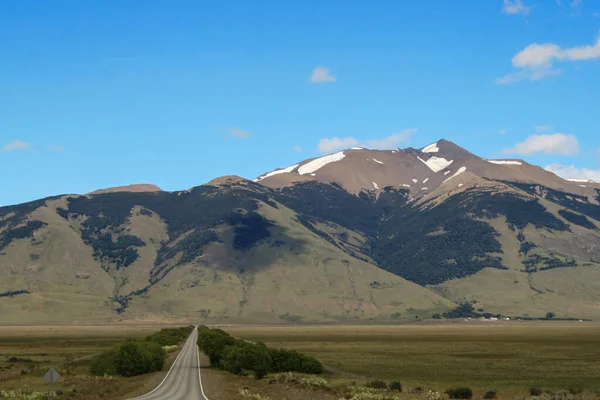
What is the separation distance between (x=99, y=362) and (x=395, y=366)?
42130 mm

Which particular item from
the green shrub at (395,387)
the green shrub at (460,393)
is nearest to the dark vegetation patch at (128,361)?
the green shrub at (395,387)

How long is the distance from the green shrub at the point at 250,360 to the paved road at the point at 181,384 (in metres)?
4.20

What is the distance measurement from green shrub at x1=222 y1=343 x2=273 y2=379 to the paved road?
4.20m

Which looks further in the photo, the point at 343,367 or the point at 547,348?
the point at 547,348

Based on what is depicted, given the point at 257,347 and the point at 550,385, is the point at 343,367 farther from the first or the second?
the point at 550,385

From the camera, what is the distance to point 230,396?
6356 centimetres

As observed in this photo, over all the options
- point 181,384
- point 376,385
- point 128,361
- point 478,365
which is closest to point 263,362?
point 181,384

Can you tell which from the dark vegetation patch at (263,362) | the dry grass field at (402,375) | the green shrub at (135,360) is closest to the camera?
the dry grass field at (402,375)

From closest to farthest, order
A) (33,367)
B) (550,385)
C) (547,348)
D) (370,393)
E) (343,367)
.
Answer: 1. (370,393)
2. (550,385)
3. (33,367)
4. (343,367)
5. (547,348)

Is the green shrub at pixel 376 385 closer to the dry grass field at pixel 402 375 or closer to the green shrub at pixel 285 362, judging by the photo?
the dry grass field at pixel 402 375

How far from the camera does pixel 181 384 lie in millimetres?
73562

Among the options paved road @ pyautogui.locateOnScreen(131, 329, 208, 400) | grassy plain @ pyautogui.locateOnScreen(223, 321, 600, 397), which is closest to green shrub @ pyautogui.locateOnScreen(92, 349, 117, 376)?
paved road @ pyautogui.locateOnScreen(131, 329, 208, 400)

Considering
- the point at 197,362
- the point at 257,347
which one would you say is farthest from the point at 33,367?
the point at 257,347

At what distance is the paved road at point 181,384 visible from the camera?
62.0 m
